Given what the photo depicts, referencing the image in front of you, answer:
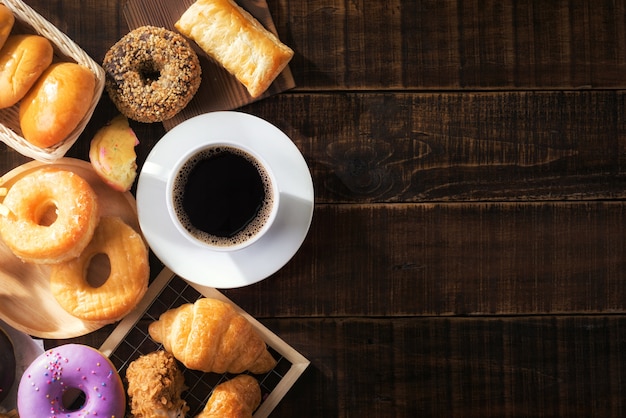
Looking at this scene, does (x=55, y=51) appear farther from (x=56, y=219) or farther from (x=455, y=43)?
(x=455, y=43)

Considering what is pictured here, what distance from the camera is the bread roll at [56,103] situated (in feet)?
4.26

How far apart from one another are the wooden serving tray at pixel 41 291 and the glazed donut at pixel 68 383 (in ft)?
0.24

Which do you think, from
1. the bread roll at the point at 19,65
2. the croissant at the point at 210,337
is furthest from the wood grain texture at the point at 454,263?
the bread roll at the point at 19,65

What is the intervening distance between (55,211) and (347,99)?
67 cm

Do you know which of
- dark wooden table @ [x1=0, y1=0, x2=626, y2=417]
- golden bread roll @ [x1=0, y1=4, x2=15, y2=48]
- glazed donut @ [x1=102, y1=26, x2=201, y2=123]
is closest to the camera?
golden bread roll @ [x1=0, y1=4, x2=15, y2=48]

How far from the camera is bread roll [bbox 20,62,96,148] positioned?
1300 millimetres

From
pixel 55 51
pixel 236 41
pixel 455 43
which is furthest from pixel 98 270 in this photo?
pixel 455 43

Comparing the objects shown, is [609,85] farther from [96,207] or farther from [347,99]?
[96,207]

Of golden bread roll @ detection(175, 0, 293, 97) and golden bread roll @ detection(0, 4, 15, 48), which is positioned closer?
golden bread roll @ detection(0, 4, 15, 48)

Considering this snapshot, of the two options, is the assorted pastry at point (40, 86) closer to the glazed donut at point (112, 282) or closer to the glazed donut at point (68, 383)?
the glazed donut at point (112, 282)

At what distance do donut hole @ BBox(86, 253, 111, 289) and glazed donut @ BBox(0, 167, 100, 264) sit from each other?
8cm

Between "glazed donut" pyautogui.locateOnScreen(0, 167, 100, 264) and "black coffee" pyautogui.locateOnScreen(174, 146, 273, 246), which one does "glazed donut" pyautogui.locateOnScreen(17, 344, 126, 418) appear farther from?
"black coffee" pyautogui.locateOnScreen(174, 146, 273, 246)

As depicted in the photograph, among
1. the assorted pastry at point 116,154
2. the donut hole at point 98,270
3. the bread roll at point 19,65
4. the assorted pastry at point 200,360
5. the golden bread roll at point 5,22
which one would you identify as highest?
the golden bread roll at point 5,22

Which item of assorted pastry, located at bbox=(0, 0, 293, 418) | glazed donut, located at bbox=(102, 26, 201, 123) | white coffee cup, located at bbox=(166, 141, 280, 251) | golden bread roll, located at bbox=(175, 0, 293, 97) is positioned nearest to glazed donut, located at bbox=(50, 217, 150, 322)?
assorted pastry, located at bbox=(0, 0, 293, 418)
